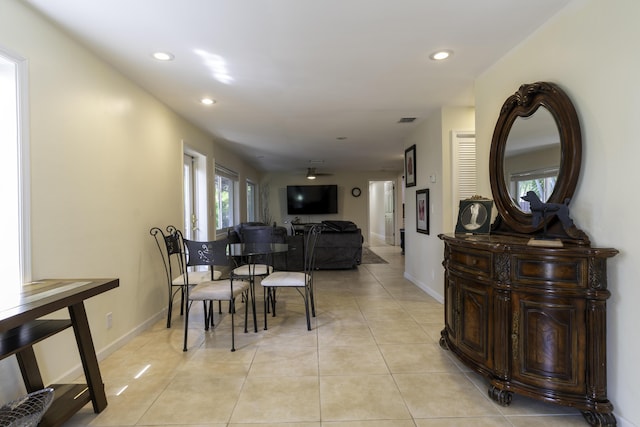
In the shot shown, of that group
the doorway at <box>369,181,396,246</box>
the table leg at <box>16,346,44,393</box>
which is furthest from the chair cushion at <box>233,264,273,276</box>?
the doorway at <box>369,181,396,246</box>

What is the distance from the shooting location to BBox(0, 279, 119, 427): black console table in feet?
4.80

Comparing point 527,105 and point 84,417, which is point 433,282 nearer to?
point 527,105

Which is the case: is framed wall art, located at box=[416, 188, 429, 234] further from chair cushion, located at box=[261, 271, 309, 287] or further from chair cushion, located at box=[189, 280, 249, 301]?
chair cushion, located at box=[189, 280, 249, 301]

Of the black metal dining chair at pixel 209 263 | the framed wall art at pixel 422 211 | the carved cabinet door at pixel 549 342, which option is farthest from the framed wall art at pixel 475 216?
the black metal dining chair at pixel 209 263

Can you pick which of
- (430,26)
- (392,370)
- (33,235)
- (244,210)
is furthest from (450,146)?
(244,210)

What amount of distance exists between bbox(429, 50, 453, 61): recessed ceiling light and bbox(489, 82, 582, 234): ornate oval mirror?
0.57 metres

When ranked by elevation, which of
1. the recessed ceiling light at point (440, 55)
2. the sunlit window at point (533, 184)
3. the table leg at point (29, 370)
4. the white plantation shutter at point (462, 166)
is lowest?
the table leg at point (29, 370)

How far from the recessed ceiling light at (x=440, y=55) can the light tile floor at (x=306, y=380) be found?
2336 mm

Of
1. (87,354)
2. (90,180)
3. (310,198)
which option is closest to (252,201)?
(310,198)

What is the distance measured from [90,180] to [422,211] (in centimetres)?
369

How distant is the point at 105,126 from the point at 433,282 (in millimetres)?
3823

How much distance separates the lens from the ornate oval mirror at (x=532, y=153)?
1958 mm

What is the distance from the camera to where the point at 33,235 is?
195cm

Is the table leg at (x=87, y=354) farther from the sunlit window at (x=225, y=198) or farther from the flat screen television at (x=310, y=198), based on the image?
the flat screen television at (x=310, y=198)
